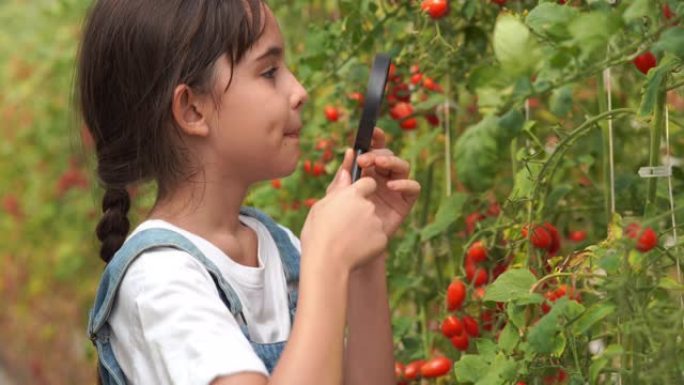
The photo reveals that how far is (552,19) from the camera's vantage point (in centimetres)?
126

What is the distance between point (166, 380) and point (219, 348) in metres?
0.09

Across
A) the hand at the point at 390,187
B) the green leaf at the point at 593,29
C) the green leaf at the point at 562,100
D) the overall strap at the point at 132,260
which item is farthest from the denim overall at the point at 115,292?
the green leaf at the point at 593,29

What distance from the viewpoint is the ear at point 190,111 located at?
1.52 metres

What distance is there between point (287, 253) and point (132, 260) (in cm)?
30

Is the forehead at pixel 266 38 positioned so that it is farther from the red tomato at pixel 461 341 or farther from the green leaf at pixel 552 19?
the red tomato at pixel 461 341

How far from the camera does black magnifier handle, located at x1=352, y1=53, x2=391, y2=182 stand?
4.91ft

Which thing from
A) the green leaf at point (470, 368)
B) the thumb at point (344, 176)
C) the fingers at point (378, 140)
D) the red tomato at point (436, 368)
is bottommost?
the red tomato at point (436, 368)

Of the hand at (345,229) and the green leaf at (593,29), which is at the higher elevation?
the green leaf at (593,29)

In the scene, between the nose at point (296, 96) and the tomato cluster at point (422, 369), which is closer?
the nose at point (296, 96)

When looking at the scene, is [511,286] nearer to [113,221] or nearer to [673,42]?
[673,42]

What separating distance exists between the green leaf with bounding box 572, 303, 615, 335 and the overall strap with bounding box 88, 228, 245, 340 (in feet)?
1.28

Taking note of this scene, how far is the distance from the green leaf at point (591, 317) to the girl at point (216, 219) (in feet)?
0.76

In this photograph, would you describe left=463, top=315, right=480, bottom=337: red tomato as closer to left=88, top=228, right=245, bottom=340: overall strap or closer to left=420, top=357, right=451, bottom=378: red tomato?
left=420, top=357, right=451, bottom=378: red tomato

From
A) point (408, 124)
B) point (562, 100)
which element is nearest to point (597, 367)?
point (562, 100)
